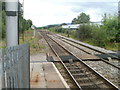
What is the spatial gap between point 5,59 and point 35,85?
4494mm

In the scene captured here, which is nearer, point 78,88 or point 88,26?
point 78,88

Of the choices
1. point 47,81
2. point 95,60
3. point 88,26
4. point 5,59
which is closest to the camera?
point 5,59

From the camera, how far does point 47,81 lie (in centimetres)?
726

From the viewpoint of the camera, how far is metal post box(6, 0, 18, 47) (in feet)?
14.1

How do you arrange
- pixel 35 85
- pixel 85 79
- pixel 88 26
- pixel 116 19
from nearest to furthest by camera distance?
pixel 35 85 → pixel 85 79 → pixel 116 19 → pixel 88 26

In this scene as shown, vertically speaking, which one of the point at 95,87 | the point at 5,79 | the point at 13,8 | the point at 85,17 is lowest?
the point at 95,87

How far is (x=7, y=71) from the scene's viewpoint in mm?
2383

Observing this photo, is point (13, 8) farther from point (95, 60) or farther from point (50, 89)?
point (95, 60)

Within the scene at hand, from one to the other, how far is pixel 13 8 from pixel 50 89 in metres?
2.87

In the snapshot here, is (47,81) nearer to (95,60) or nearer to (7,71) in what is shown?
(7,71)

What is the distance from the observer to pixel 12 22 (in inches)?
173

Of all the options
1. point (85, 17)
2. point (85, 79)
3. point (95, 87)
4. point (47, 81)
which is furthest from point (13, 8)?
point (85, 17)

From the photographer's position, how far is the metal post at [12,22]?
4312 millimetres

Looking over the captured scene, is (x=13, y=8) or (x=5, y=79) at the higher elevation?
(x=13, y=8)
